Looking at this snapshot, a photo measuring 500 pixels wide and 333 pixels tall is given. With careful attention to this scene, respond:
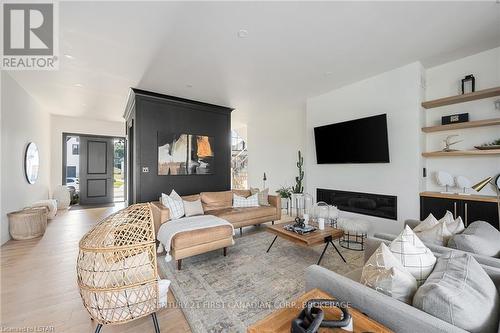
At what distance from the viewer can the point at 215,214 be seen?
13.2 feet

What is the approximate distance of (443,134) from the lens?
339 cm

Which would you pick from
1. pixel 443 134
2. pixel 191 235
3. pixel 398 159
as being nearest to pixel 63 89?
pixel 191 235

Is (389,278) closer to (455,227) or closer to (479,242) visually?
(479,242)

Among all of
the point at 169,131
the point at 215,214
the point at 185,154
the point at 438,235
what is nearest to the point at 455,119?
the point at 438,235

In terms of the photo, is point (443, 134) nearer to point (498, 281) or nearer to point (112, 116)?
point (498, 281)

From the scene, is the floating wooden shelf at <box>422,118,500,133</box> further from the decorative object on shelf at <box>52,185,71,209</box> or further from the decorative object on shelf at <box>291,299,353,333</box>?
the decorative object on shelf at <box>52,185,71,209</box>

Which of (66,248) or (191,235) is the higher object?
(191,235)

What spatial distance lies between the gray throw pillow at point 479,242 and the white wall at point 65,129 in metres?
8.84

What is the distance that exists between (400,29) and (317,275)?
2.88 metres

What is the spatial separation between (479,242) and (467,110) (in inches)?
103

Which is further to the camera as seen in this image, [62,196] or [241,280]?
[62,196]

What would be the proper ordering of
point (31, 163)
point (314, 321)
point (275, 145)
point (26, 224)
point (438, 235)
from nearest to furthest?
point (314, 321)
point (438, 235)
point (26, 224)
point (31, 163)
point (275, 145)

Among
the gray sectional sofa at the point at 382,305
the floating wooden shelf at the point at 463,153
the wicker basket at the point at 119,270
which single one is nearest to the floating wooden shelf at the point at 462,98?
the floating wooden shelf at the point at 463,153

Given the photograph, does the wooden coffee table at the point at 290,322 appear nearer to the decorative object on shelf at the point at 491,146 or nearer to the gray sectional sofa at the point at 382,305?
the gray sectional sofa at the point at 382,305
